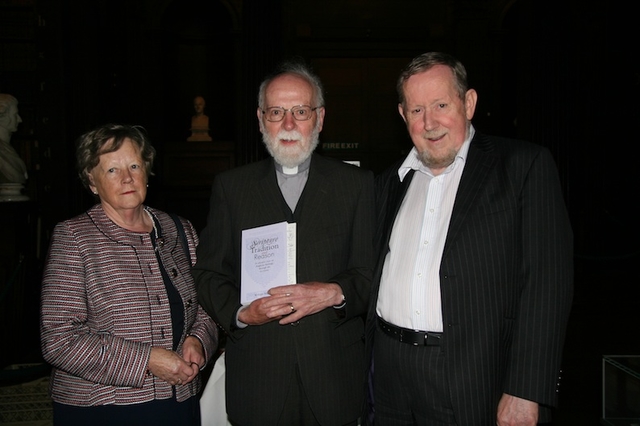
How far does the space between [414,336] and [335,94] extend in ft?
25.2

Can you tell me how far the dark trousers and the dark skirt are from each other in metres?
0.74

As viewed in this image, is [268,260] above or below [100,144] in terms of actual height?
below

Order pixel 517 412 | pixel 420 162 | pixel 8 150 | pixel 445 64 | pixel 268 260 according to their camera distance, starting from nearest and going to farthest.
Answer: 1. pixel 517 412
2. pixel 268 260
3. pixel 445 64
4. pixel 420 162
5. pixel 8 150

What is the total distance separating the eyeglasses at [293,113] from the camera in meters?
2.06

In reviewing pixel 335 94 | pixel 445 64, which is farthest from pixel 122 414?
pixel 335 94

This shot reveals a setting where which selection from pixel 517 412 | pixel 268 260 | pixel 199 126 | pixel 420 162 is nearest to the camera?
pixel 517 412

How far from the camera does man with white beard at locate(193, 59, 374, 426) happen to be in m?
1.91

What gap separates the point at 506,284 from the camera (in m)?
1.81

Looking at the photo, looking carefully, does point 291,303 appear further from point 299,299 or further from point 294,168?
point 294,168

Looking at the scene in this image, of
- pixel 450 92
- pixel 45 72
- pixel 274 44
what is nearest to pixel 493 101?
pixel 274 44

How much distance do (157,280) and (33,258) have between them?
3.89 metres

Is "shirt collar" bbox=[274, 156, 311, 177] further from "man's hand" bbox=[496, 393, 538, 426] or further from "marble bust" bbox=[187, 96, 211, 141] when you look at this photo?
"marble bust" bbox=[187, 96, 211, 141]

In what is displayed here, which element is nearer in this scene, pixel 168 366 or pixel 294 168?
pixel 168 366

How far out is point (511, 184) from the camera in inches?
71.9
